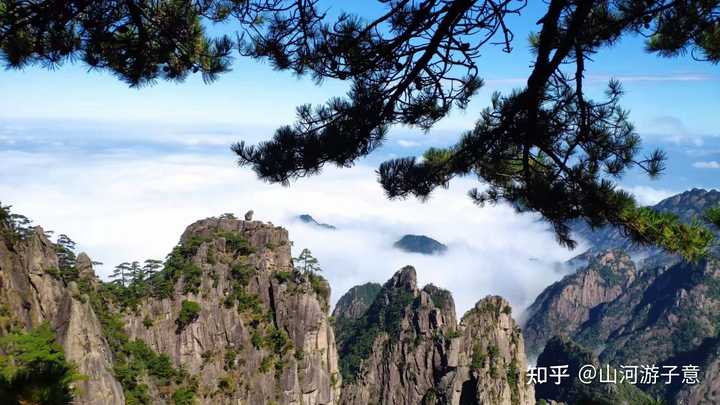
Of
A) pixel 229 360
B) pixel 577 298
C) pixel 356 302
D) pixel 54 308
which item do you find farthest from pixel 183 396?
pixel 577 298

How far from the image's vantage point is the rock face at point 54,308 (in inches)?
731

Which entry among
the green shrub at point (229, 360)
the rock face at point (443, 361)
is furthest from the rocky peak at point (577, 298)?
the green shrub at point (229, 360)

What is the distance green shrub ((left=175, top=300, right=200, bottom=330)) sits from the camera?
31266 millimetres

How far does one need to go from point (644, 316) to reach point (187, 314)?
108m

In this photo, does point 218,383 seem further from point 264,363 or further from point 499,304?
point 499,304

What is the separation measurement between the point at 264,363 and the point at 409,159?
29.0m

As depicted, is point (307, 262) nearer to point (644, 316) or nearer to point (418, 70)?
point (418, 70)

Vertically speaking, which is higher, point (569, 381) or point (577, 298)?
point (577, 298)

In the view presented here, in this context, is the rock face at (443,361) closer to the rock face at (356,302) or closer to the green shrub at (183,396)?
the green shrub at (183,396)

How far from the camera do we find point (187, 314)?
103 feet

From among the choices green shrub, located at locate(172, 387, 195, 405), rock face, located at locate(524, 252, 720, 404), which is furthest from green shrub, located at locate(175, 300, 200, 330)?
rock face, located at locate(524, 252, 720, 404)

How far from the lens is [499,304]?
173 ft

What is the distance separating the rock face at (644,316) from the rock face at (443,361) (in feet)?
119

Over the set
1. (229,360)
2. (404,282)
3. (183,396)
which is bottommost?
(183,396)
